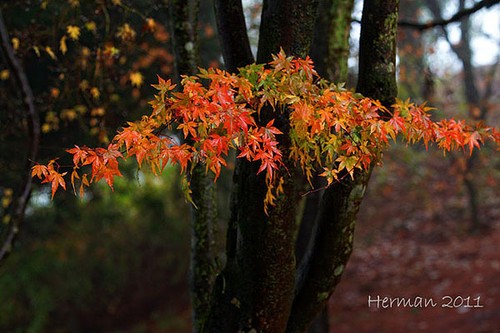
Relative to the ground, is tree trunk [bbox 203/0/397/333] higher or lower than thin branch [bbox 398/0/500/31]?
lower

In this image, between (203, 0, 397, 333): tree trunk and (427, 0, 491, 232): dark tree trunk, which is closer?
(203, 0, 397, 333): tree trunk

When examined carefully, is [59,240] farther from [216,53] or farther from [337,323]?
[337,323]

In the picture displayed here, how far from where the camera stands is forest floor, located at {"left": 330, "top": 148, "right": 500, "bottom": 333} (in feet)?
26.7

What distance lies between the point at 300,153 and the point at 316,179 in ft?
7.02

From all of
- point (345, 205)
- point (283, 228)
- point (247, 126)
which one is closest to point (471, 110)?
point (345, 205)

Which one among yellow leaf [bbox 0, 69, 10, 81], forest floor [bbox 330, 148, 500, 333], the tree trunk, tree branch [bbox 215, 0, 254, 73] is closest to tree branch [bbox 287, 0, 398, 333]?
the tree trunk

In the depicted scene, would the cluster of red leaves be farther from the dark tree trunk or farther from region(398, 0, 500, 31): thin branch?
the dark tree trunk

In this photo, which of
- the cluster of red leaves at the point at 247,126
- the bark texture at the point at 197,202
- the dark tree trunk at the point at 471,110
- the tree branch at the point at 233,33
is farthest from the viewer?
the dark tree trunk at the point at 471,110

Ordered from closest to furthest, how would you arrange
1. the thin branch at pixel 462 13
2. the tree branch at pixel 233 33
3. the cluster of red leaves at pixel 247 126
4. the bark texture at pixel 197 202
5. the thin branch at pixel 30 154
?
the cluster of red leaves at pixel 247 126
the tree branch at pixel 233 33
the thin branch at pixel 30 154
the bark texture at pixel 197 202
the thin branch at pixel 462 13

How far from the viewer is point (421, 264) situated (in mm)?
10773

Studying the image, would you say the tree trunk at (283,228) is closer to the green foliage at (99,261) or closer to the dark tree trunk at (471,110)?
the green foliage at (99,261)

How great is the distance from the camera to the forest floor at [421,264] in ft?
26.7

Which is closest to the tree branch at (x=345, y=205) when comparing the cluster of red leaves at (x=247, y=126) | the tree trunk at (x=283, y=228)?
the tree trunk at (x=283, y=228)

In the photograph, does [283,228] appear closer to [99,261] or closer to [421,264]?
[99,261]
